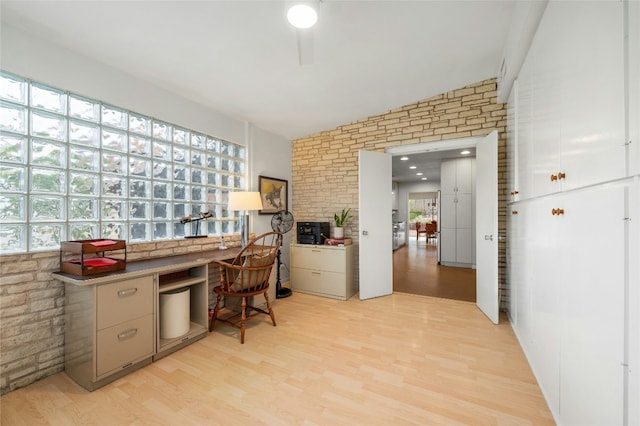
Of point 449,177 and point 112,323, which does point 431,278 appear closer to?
point 449,177

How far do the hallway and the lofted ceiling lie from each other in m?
2.92

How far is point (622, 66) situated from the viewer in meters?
0.89

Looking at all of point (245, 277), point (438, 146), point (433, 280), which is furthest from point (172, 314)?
point (433, 280)

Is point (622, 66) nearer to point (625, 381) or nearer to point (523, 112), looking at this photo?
point (625, 381)

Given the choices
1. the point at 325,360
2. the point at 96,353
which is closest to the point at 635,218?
the point at 325,360

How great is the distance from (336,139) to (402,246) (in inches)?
252

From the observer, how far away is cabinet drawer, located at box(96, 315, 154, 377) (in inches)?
70.9

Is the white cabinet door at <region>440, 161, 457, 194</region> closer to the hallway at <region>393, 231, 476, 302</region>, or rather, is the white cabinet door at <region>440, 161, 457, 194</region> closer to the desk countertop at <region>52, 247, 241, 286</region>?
the hallway at <region>393, 231, 476, 302</region>

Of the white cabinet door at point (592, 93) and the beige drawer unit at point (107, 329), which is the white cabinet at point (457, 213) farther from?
the beige drawer unit at point (107, 329)

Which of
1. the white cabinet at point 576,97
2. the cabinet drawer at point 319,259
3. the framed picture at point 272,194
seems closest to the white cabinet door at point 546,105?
the white cabinet at point 576,97

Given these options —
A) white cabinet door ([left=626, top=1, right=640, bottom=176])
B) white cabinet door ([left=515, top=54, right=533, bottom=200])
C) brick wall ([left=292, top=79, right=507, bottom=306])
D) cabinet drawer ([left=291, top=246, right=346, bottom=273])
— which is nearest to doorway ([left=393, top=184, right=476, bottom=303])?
brick wall ([left=292, top=79, right=507, bottom=306])

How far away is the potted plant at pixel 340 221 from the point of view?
394cm

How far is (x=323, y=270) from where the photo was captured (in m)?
3.81

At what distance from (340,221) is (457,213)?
344 centimetres
